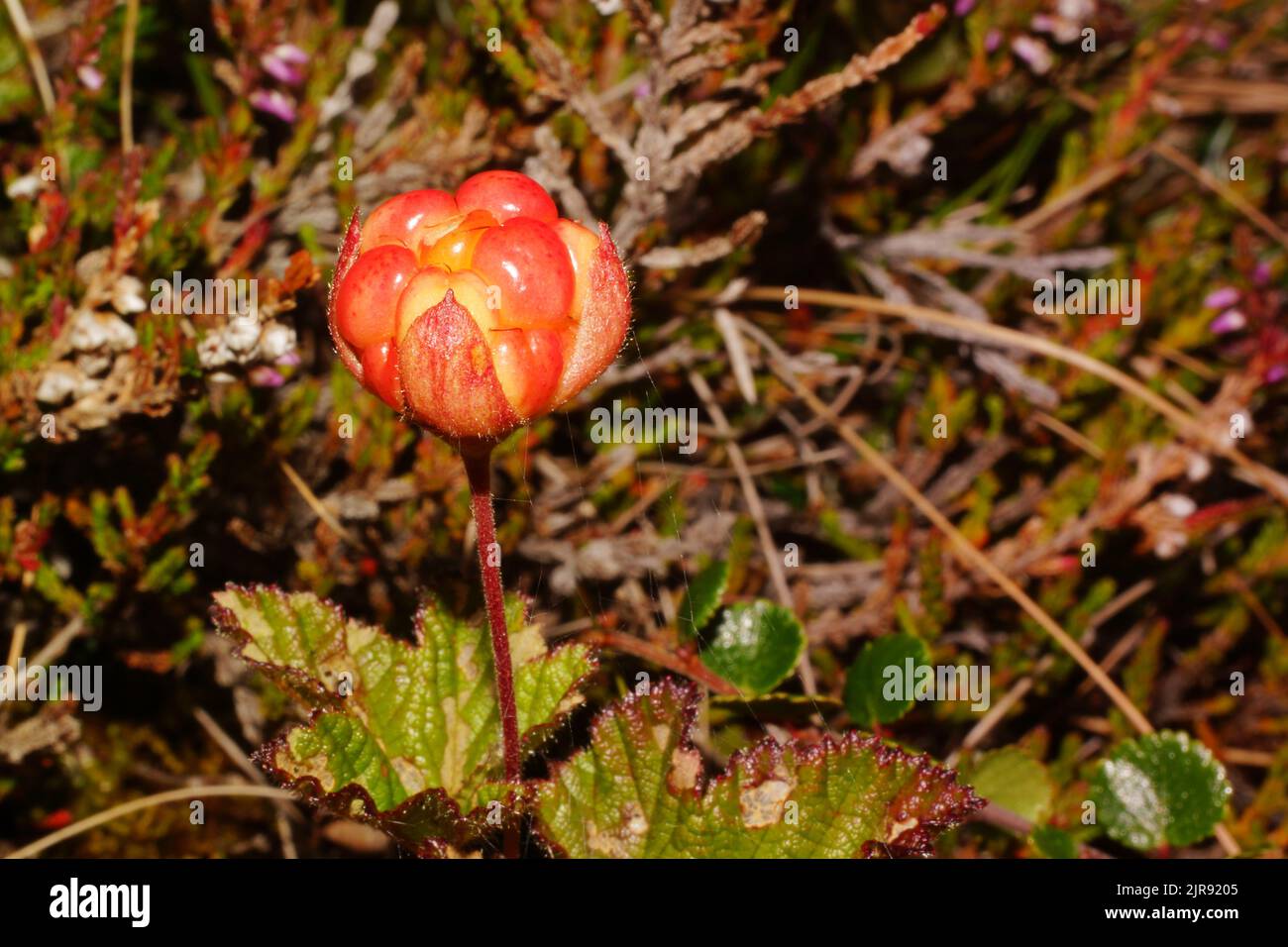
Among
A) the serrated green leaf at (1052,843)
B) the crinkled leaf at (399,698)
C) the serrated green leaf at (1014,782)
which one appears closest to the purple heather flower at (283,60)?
the crinkled leaf at (399,698)

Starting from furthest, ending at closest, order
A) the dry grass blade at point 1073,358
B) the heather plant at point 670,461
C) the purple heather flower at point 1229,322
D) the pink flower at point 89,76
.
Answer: the purple heather flower at point 1229,322 < the dry grass blade at point 1073,358 < the pink flower at point 89,76 < the heather plant at point 670,461

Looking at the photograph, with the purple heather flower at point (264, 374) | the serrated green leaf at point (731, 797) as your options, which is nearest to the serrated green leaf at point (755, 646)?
the serrated green leaf at point (731, 797)

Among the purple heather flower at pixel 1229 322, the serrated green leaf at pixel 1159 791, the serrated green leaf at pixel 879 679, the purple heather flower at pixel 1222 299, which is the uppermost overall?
the purple heather flower at pixel 1222 299

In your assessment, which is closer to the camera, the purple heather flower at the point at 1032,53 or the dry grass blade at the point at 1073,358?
the dry grass blade at the point at 1073,358

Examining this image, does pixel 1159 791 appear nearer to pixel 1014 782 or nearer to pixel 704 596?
pixel 1014 782

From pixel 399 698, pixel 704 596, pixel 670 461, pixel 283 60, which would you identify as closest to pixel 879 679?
pixel 704 596

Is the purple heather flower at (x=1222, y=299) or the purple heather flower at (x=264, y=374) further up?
the purple heather flower at (x=1222, y=299)

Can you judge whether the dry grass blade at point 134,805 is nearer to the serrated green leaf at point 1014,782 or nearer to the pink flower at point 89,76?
the serrated green leaf at point 1014,782

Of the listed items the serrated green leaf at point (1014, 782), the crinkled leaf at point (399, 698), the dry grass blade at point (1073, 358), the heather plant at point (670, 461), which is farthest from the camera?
the dry grass blade at point (1073, 358)
